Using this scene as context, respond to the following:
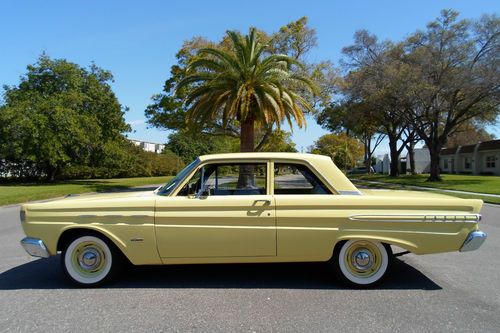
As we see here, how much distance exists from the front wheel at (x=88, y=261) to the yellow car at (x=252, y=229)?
0.01m

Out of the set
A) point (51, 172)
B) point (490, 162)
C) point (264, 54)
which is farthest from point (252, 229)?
point (490, 162)

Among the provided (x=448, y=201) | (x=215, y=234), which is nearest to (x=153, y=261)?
(x=215, y=234)

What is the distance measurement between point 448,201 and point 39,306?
4919 mm

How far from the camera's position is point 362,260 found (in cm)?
538

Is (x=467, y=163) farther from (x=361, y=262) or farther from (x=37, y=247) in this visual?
(x=37, y=247)

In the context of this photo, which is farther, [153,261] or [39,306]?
[153,261]

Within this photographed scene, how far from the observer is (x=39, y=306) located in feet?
15.4

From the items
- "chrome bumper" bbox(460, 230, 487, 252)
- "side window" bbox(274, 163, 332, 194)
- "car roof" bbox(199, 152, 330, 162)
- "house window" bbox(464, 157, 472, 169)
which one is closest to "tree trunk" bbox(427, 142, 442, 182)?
"house window" bbox(464, 157, 472, 169)

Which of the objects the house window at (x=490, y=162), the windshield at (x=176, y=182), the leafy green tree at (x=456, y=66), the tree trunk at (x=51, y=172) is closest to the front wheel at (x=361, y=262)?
the windshield at (x=176, y=182)

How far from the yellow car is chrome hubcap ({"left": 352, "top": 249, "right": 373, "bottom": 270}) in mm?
12

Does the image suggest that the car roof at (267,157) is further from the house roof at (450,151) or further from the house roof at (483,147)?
the house roof at (450,151)

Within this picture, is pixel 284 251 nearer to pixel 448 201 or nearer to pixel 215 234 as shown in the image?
pixel 215 234

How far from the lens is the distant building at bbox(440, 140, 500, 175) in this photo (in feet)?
164

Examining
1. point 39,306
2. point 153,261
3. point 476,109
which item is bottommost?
point 39,306
